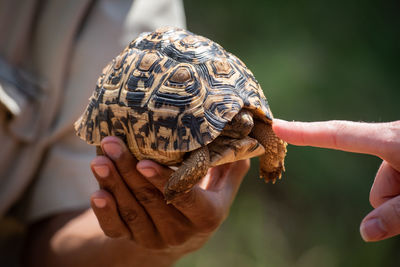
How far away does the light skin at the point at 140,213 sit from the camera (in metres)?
1.22

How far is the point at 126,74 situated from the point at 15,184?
101 centimetres

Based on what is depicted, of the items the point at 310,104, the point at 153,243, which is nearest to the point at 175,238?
the point at 153,243

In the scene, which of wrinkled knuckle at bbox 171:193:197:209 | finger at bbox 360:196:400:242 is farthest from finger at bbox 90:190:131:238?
finger at bbox 360:196:400:242

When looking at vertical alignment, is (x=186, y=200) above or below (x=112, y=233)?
above

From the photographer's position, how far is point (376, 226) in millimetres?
893

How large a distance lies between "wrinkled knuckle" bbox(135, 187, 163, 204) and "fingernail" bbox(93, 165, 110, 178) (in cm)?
13

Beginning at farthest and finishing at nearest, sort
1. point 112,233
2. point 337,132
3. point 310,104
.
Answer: point 310,104, point 112,233, point 337,132

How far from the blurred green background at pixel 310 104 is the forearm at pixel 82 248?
4.41 ft

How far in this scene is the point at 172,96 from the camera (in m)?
1.14

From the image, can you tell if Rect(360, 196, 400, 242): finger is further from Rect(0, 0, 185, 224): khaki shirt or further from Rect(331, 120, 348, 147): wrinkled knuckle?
Rect(0, 0, 185, 224): khaki shirt

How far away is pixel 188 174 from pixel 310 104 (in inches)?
115

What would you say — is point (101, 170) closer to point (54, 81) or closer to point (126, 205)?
point (126, 205)

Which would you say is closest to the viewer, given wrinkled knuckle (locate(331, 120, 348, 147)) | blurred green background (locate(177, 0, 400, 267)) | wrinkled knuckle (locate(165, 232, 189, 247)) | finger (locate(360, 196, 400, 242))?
finger (locate(360, 196, 400, 242))

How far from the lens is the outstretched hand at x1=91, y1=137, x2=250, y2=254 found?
1.20m
